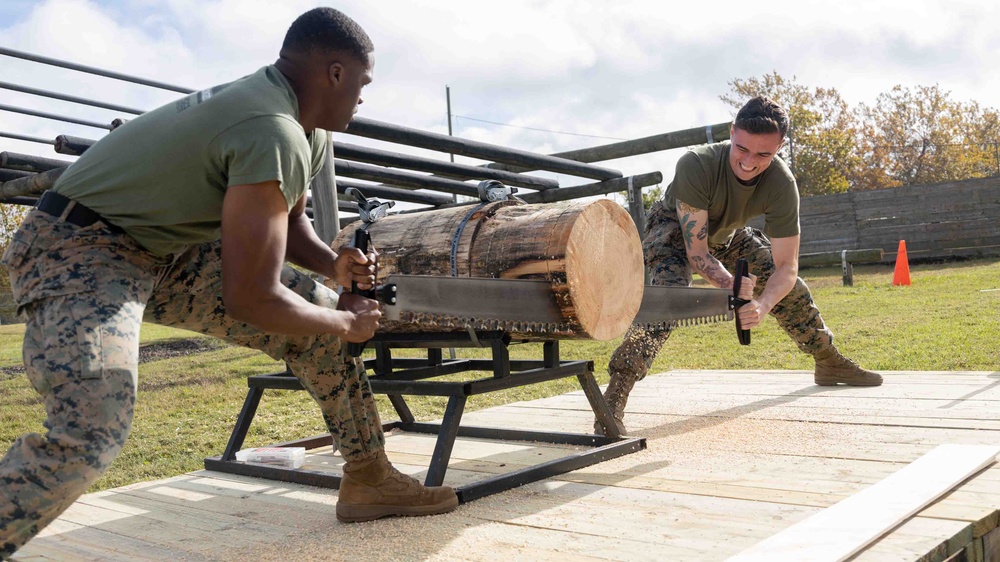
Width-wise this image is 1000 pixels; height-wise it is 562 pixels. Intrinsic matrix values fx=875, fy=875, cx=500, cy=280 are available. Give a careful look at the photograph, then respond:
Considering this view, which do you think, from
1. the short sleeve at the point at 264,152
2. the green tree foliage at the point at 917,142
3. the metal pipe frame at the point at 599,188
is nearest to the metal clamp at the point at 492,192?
the short sleeve at the point at 264,152

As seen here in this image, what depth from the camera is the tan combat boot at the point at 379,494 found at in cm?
319

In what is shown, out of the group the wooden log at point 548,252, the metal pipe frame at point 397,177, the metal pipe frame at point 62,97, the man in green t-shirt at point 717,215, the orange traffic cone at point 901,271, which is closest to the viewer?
the wooden log at point 548,252

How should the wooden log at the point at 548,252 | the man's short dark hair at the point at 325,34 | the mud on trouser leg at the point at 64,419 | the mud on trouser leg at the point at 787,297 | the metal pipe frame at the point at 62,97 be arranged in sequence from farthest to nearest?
the mud on trouser leg at the point at 787,297 < the metal pipe frame at the point at 62,97 < the wooden log at the point at 548,252 < the man's short dark hair at the point at 325,34 < the mud on trouser leg at the point at 64,419

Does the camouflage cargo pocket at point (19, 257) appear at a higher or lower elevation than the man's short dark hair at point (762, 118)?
lower

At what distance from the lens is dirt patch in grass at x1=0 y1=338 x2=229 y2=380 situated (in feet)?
31.9

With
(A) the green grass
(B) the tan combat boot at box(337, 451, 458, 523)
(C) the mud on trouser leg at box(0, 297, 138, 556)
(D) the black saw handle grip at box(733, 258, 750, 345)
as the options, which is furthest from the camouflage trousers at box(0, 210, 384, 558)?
(D) the black saw handle grip at box(733, 258, 750, 345)

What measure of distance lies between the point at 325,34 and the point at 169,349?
9781mm

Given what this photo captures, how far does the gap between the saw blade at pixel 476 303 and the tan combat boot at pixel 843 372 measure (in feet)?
8.80

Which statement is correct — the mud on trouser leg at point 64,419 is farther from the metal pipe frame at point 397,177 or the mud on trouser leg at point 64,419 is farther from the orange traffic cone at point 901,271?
the orange traffic cone at point 901,271

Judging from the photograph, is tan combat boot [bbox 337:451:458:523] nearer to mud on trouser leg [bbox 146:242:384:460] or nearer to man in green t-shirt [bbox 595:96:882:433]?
mud on trouser leg [bbox 146:242:384:460]

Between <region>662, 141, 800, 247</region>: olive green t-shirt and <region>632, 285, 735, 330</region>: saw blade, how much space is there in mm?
538

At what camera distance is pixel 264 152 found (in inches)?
90.2

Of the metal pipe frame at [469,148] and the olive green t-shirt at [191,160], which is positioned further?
the metal pipe frame at [469,148]

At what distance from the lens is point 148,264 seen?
260 cm
